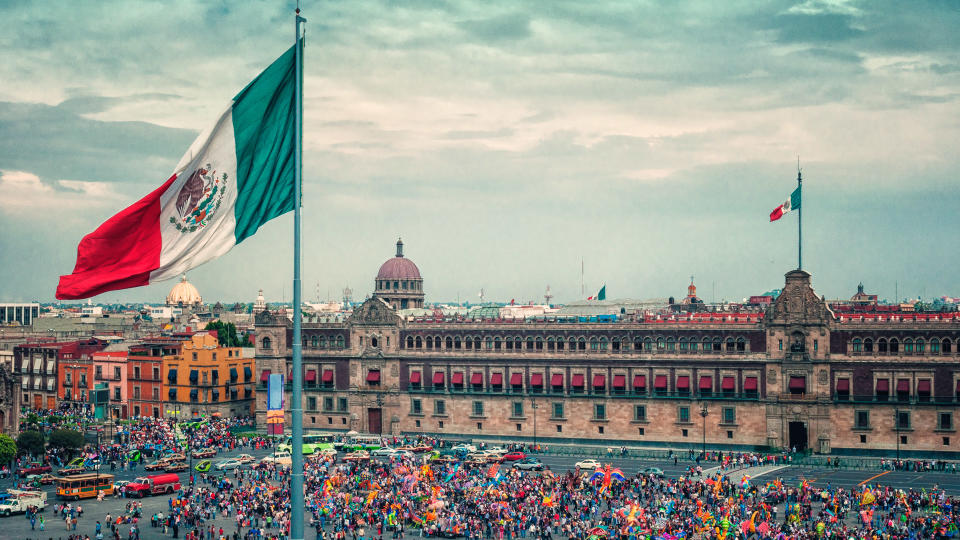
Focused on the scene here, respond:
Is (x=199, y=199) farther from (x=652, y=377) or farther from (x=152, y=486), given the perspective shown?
(x=652, y=377)

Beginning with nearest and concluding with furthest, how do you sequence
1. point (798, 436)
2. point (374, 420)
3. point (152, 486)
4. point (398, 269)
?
1. point (152, 486)
2. point (798, 436)
3. point (374, 420)
4. point (398, 269)

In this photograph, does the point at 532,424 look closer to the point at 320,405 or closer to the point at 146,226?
Result: the point at 320,405

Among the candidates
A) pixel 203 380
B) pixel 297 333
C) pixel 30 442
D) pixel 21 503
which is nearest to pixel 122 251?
pixel 297 333

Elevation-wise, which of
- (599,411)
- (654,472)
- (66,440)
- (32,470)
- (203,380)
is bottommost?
(32,470)

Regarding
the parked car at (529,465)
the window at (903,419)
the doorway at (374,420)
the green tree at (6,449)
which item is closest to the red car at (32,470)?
the green tree at (6,449)

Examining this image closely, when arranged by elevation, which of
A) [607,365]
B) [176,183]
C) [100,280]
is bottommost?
[607,365]

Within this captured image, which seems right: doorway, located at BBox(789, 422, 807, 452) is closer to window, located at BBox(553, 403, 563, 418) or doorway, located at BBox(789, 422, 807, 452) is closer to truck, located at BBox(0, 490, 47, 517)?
window, located at BBox(553, 403, 563, 418)

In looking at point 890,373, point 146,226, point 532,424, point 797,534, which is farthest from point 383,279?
point 146,226

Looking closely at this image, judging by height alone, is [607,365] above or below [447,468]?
above
